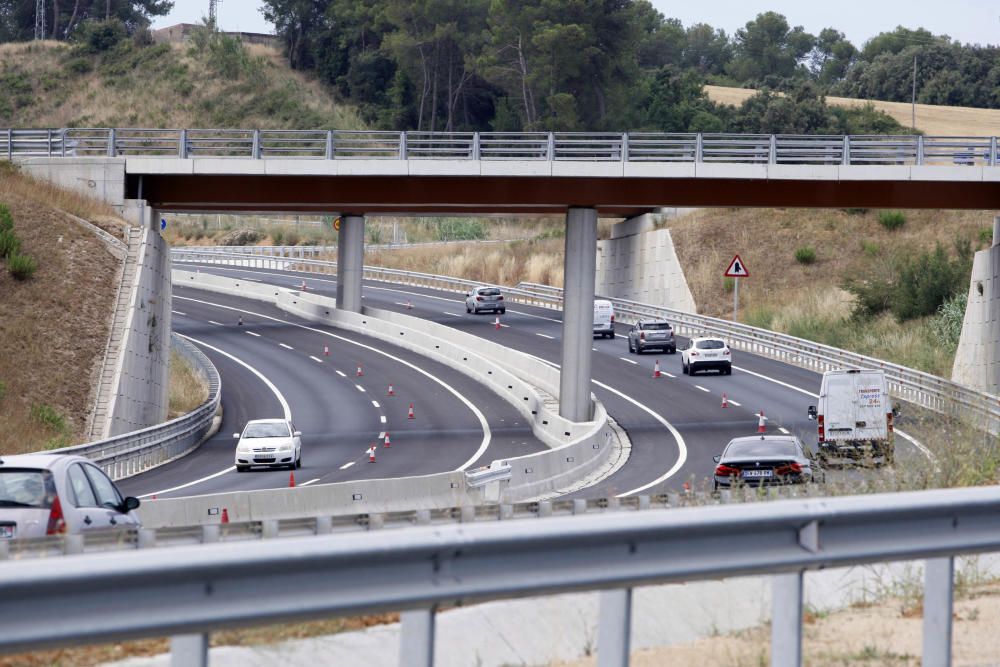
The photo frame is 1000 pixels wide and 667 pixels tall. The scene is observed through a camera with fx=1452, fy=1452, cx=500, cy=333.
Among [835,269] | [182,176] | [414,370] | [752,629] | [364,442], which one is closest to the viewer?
[752,629]

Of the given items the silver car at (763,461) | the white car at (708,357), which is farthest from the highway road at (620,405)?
the silver car at (763,461)

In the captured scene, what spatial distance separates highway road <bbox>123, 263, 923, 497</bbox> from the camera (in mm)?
36125

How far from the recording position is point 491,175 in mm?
43344

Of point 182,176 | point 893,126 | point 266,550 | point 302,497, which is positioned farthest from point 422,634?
point 893,126

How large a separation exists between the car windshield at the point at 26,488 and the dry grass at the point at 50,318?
64.6ft

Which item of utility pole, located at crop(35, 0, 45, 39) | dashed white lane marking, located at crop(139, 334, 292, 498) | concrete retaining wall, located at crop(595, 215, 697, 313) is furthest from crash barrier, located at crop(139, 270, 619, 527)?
utility pole, located at crop(35, 0, 45, 39)

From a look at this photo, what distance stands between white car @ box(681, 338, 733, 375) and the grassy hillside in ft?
255

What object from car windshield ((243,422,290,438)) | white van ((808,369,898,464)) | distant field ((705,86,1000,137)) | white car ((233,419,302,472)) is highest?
distant field ((705,86,1000,137))

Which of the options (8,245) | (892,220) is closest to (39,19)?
(892,220)

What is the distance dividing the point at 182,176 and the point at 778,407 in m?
20.3

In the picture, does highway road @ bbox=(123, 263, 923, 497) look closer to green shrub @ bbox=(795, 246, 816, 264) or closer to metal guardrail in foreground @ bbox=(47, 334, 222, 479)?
metal guardrail in foreground @ bbox=(47, 334, 222, 479)

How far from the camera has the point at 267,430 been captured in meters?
37.4

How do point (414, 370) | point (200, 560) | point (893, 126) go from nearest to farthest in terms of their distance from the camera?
point (200, 560) < point (414, 370) < point (893, 126)

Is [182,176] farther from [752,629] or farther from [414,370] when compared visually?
[752,629]
